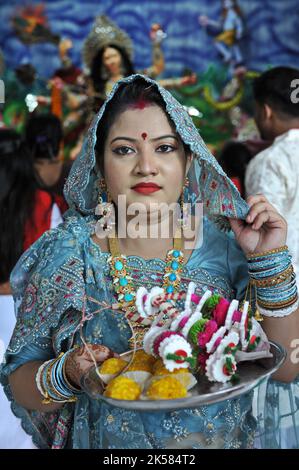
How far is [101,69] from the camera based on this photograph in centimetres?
655

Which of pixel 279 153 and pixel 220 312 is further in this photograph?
pixel 279 153

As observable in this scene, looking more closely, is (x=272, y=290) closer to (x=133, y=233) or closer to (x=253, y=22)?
(x=133, y=233)

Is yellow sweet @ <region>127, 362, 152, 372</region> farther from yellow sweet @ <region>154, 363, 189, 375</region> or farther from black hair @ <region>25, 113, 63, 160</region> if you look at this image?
black hair @ <region>25, 113, 63, 160</region>

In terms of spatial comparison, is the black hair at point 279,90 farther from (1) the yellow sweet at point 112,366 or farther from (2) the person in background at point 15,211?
(1) the yellow sweet at point 112,366

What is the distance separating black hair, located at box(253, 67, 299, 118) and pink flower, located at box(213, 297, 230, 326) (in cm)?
184

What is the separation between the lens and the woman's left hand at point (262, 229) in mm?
1396

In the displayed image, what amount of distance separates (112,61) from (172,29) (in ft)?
4.59

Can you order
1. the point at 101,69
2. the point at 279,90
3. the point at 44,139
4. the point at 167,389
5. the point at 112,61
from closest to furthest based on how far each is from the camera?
1. the point at 167,389
2. the point at 279,90
3. the point at 44,139
4. the point at 112,61
5. the point at 101,69

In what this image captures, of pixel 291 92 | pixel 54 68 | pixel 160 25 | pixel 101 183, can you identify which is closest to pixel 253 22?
pixel 160 25

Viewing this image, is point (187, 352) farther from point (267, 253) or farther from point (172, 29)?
point (172, 29)

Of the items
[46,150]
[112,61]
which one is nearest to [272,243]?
[46,150]

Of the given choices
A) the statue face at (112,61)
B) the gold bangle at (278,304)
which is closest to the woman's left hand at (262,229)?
the gold bangle at (278,304)

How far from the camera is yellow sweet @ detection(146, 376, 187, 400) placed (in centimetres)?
109
